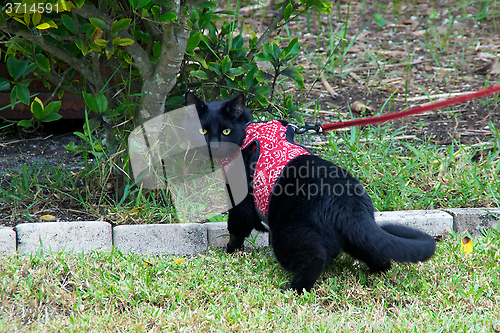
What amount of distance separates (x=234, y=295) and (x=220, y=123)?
0.86 meters

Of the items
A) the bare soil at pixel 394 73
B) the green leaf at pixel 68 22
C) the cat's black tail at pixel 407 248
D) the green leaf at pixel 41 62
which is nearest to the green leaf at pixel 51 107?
the green leaf at pixel 41 62

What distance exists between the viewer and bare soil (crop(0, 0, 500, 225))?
3.28 m

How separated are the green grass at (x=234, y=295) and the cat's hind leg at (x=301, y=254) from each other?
0.08 m

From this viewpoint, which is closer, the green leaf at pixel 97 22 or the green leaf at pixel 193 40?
the green leaf at pixel 97 22

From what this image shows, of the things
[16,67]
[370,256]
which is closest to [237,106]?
[370,256]

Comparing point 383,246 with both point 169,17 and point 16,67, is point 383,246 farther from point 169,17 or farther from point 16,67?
point 16,67

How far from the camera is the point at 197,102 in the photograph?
219cm

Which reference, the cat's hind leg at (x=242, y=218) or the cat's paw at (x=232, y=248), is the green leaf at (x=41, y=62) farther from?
the cat's paw at (x=232, y=248)

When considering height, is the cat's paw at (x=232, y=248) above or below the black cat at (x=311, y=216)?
below

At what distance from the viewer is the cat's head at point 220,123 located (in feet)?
7.11

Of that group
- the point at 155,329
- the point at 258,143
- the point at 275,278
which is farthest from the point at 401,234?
the point at 155,329

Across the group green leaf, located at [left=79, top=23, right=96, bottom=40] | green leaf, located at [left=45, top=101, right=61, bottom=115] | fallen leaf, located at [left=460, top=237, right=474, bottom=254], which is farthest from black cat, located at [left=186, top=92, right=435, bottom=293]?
green leaf, located at [left=45, top=101, right=61, bottom=115]

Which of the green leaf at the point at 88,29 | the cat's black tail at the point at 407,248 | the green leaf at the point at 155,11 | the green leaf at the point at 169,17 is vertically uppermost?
the green leaf at the point at 155,11
